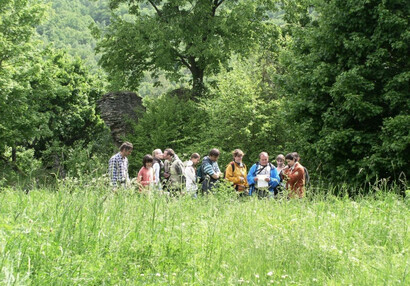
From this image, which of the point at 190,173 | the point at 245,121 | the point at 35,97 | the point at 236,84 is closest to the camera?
the point at 190,173

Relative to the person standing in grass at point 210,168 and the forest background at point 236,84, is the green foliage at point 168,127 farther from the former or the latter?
the person standing in grass at point 210,168

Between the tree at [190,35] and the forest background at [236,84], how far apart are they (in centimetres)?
8

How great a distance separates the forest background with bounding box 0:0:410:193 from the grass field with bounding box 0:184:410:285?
860 centimetres

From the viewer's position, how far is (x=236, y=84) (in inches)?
919

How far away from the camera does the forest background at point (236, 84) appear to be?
15445 mm

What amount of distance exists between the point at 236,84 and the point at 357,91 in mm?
8561

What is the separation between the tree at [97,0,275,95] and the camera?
27.1m

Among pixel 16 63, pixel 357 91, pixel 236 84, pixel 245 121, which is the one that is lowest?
pixel 245 121

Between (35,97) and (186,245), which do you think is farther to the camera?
(35,97)

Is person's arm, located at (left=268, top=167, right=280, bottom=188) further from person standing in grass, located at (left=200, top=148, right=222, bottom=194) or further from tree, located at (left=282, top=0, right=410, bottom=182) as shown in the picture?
tree, located at (left=282, top=0, right=410, bottom=182)

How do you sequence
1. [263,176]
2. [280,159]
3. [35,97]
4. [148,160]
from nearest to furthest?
[148,160] → [263,176] → [280,159] → [35,97]

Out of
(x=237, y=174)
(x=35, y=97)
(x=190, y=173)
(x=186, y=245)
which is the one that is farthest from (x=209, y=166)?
(x=35, y=97)

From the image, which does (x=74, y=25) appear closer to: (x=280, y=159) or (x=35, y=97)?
(x=35, y=97)

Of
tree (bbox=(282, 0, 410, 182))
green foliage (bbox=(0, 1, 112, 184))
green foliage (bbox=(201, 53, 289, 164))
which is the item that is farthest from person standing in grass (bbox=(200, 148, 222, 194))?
green foliage (bbox=(0, 1, 112, 184))
